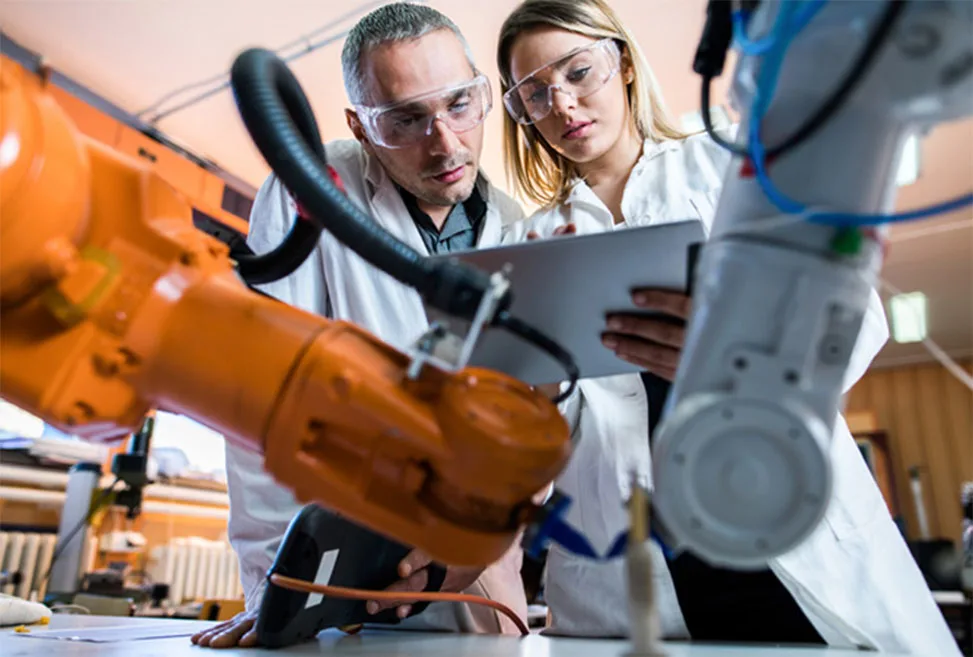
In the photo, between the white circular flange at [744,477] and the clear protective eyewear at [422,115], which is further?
the clear protective eyewear at [422,115]

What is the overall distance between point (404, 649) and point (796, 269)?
61cm

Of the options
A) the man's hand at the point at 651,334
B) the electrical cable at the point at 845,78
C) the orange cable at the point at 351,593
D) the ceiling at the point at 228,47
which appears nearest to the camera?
the electrical cable at the point at 845,78

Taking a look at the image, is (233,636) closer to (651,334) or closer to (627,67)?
(651,334)

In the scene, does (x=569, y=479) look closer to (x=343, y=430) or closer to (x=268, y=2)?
(x=343, y=430)

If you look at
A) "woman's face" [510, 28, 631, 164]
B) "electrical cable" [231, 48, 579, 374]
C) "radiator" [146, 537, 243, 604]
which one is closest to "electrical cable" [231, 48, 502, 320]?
"electrical cable" [231, 48, 579, 374]

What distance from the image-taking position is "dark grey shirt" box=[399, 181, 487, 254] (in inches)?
54.9

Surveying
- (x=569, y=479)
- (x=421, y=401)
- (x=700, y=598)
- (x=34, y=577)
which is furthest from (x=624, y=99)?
(x=34, y=577)

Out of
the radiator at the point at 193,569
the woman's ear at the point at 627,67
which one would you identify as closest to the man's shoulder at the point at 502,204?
the woman's ear at the point at 627,67

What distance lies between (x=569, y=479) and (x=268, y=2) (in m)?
2.60

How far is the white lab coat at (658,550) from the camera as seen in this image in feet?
2.92

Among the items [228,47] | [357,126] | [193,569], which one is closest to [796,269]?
[357,126]

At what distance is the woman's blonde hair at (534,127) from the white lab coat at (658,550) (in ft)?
0.40

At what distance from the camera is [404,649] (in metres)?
0.79

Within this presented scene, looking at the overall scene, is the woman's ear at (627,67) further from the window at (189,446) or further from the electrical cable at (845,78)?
the window at (189,446)
